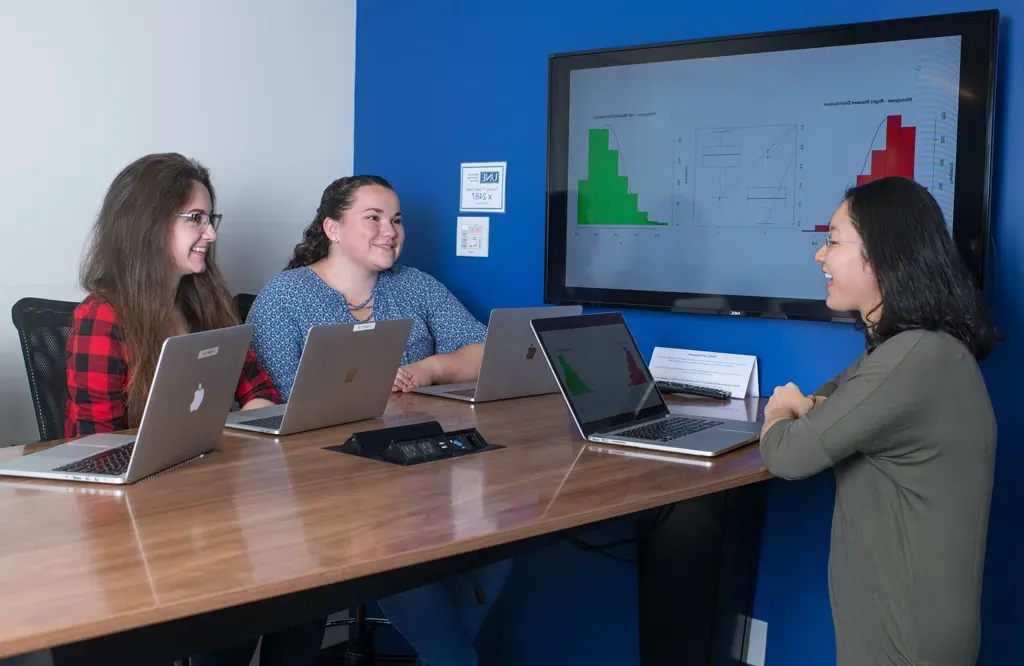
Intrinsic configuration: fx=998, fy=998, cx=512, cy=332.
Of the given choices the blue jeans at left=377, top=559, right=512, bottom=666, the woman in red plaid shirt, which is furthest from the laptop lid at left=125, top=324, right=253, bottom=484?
the blue jeans at left=377, top=559, right=512, bottom=666

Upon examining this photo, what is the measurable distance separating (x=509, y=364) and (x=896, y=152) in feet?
3.65

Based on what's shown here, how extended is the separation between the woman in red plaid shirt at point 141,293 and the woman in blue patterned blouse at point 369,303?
0.22m

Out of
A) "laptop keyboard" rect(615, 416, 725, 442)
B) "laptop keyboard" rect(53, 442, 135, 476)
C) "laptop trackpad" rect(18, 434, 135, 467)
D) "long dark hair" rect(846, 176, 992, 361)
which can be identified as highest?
"long dark hair" rect(846, 176, 992, 361)

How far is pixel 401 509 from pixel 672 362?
1.53 m

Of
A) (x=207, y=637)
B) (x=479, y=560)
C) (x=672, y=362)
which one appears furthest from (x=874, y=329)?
(x=207, y=637)

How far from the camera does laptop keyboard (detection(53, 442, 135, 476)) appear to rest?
166 cm

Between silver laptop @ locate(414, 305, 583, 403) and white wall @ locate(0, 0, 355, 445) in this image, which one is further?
white wall @ locate(0, 0, 355, 445)

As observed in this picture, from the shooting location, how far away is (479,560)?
1524 mm

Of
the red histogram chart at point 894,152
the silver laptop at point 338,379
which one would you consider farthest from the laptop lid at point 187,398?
the red histogram chart at point 894,152

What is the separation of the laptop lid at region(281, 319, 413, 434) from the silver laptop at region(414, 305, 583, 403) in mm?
293

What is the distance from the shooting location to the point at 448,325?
3.15 meters

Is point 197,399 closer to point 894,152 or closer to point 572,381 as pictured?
point 572,381

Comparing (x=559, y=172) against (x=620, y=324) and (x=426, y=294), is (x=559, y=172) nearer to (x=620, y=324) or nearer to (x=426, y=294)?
(x=426, y=294)

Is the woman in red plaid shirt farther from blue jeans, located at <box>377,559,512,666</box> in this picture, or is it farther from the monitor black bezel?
the monitor black bezel
